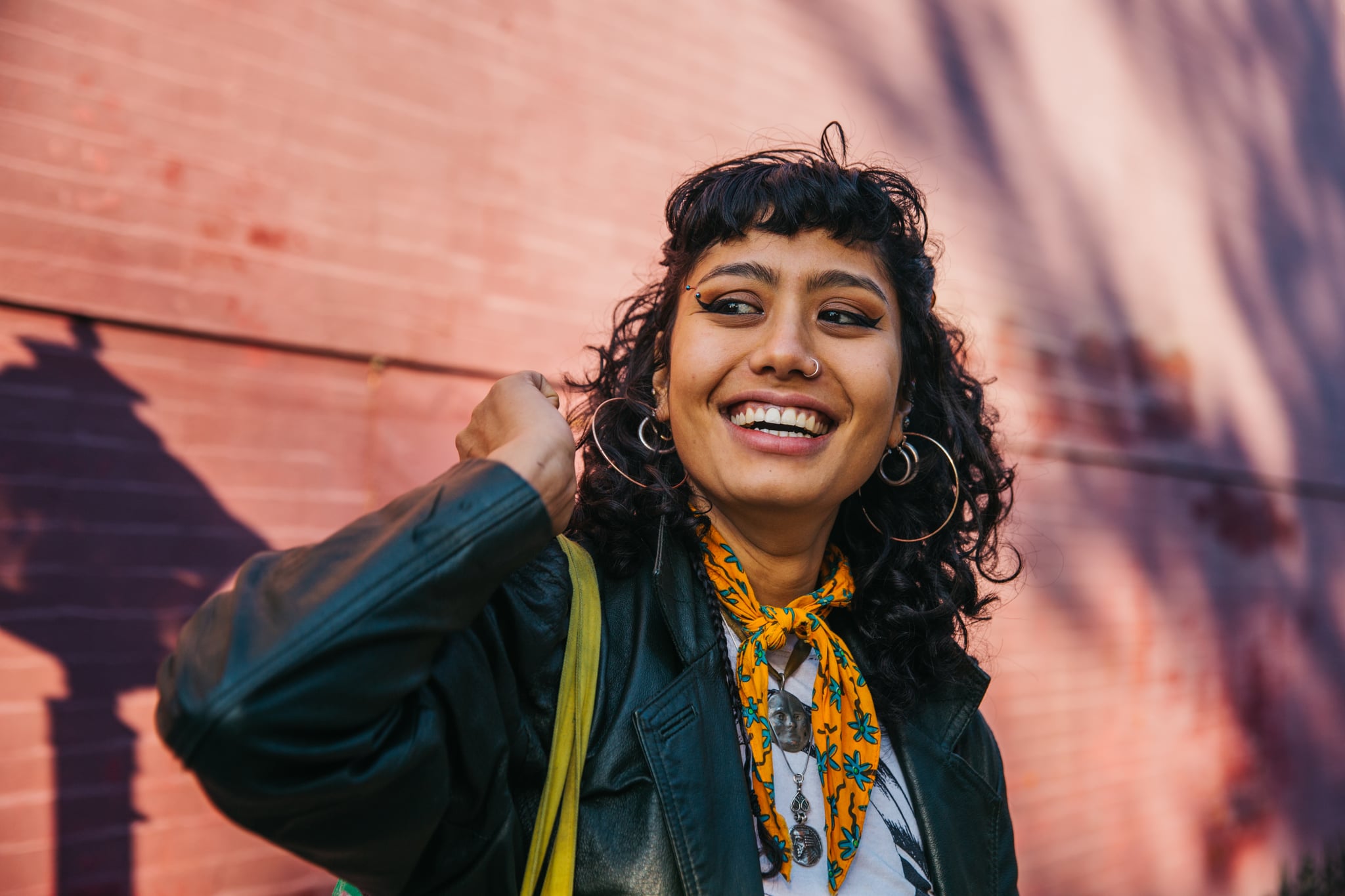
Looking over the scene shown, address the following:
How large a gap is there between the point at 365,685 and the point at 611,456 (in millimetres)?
919

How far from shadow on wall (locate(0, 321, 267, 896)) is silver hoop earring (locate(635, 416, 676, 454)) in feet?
4.23

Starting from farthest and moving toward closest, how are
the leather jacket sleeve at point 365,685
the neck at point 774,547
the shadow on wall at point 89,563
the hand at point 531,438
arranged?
the shadow on wall at point 89,563 < the neck at point 774,547 < the hand at point 531,438 < the leather jacket sleeve at point 365,685

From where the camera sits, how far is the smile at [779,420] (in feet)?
5.71

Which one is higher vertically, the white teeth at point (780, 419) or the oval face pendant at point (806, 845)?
the white teeth at point (780, 419)

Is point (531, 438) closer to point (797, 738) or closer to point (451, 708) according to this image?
point (451, 708)

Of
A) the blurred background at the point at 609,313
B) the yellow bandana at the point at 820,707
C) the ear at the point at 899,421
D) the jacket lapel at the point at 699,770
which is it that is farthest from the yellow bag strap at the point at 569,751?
the blurred background at the point at 609,313

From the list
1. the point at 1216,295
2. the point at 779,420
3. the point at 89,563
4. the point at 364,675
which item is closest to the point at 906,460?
the point at 779,420

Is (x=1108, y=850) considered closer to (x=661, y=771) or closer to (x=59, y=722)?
(x=661, y=771)

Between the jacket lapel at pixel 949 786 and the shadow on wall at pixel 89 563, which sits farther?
the shadow on wall at pixel 89 563

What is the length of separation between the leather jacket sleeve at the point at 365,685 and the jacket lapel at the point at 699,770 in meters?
0.29

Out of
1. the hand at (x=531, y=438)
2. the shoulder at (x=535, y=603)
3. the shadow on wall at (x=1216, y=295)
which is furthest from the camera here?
the shadow on wall at (x=1216, y=295)

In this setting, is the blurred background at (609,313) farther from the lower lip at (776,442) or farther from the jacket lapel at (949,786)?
the jacket lapel at (949,786)

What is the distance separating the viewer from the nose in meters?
1.72

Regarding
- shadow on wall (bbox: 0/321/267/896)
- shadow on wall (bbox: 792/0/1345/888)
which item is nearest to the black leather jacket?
shadow on wall (bbox: 0/321/267/896)
